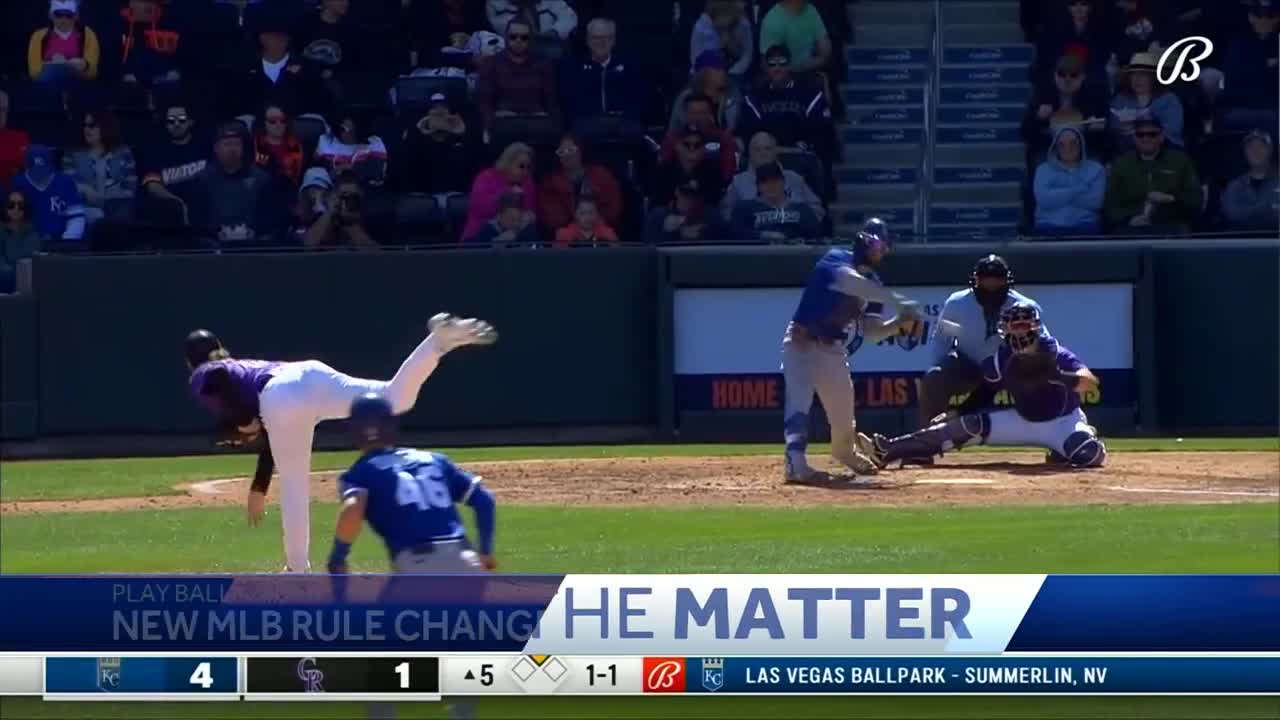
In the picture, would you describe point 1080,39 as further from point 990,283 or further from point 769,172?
point 990,283

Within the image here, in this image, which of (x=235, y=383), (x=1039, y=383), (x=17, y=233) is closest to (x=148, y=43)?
(x=17, y=233)

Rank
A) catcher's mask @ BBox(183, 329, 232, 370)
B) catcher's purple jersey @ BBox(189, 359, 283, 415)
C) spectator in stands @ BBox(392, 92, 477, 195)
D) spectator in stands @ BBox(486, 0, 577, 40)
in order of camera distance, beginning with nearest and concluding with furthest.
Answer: catcher's purple jersey @ BBox(189, 359, 283, 415), catcher's mask @ BBox(183, 329, 232, 370), spectator in stands @ BBox(392, 92, 477, 195), spectator in stands @ BBox(486, 0, 577, 40)

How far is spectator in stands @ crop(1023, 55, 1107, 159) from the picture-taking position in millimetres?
22375

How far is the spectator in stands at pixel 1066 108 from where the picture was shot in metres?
22.4

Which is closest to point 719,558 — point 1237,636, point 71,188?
point 1237,636

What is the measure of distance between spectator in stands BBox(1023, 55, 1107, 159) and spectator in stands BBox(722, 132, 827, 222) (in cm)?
257

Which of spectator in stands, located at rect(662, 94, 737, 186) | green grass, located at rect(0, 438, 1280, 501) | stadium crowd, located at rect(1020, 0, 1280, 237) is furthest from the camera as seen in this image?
spectator in stands, located at rect(662, 94, 737, 186)

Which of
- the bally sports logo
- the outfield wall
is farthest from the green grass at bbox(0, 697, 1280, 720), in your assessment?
the outfield wall

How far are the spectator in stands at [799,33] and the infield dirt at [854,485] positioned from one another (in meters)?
5.92

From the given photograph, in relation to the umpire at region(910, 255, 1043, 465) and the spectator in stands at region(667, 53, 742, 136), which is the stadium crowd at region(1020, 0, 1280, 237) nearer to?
the spectator in stands at region(667, 53, 742, 136)

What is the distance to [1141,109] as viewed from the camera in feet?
72.4

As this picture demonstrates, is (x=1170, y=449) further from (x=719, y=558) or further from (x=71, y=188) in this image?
(x=71, y=188)

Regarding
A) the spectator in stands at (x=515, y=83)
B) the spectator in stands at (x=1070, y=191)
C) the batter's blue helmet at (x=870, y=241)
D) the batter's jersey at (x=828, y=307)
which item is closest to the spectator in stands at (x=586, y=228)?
the spectator in stands at (x=515, y=83)

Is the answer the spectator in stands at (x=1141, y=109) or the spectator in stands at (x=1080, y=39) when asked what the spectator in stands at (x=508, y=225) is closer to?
the spectator in stands at (x=1080, y=39)
